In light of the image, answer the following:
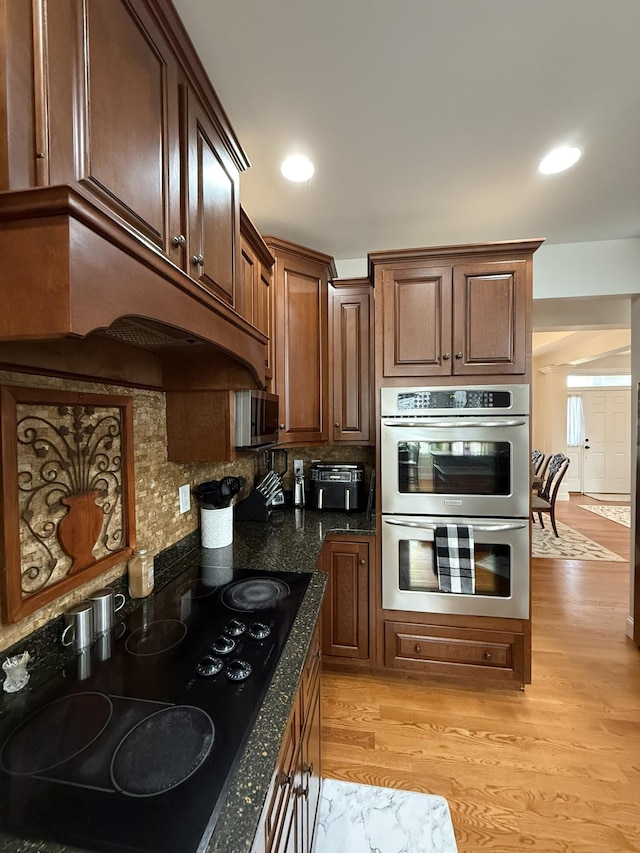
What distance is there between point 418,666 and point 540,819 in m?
0.76

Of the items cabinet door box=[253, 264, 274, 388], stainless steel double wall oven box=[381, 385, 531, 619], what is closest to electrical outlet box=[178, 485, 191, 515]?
cabinet door box=[253, 264, 274, 388]

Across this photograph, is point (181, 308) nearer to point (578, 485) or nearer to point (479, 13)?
point (479, 13)

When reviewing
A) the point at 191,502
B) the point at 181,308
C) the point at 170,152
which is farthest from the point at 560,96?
the point at 191,502

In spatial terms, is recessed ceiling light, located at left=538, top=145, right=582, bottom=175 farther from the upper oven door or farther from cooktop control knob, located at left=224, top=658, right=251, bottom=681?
cooktop control knob, located at left=224, top=658, right=251, bottom=681

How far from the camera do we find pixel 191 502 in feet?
5.65

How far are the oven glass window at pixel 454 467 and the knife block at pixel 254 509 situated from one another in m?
0.82

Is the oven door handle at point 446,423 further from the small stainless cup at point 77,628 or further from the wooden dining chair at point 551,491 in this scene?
the wooden dining chair at point 551,491

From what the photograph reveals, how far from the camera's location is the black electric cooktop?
557 millimetres

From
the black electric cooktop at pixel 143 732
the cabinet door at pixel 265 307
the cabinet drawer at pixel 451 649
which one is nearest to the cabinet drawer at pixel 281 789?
the black electric cooktop at pixel 143 732

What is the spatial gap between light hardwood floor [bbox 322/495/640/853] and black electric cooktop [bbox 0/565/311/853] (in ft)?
3.75

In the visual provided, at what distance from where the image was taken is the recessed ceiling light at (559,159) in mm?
1555

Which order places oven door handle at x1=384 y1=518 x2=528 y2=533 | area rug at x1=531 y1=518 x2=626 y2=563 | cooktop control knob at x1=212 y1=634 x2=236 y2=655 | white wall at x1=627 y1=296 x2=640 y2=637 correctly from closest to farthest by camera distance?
cooktop control knob at x1=212 y1=634 x2=236 y2=655
oven door handle at x1=384 y1=518 x2=528 y2=533
white wall at x1=627 y1=296 x2=640 y2=637
area rug at x1=531 y1=518 x2=626 y2=563

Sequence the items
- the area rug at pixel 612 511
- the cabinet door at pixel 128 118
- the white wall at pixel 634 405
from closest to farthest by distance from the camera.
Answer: the cabinet door at pixel 128 118 < the white wall at pixel 634 405 < the area rug at pixel 612 511

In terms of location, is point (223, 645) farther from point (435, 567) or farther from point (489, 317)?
point (489, 317)
